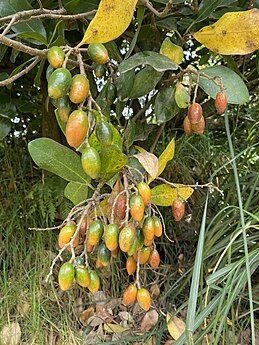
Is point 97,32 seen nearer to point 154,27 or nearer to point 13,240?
point 154,27

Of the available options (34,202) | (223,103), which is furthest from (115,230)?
(34,202)

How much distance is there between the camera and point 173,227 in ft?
4.18

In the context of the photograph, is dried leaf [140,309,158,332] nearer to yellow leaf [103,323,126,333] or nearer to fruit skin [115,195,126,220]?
yellow leaf [103,323,126,333]

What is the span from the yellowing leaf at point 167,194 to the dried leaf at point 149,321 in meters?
0.44

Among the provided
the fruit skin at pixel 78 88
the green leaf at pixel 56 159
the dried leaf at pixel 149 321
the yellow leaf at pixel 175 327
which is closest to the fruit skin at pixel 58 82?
the fruit skin at pixel 78 88

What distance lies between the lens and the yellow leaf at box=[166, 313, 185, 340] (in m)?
0.95

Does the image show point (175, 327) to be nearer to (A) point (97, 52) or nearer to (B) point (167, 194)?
(B) point (167, 194)

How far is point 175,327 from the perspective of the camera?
97 cm

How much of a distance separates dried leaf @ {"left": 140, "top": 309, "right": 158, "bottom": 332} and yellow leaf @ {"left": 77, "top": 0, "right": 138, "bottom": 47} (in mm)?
716

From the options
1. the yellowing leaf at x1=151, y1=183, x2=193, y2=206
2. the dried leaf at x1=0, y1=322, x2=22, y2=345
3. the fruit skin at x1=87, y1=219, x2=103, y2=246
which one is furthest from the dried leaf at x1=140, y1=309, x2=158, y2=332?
the fruit skin at x1=87, y1=219, x2=103, y2=246

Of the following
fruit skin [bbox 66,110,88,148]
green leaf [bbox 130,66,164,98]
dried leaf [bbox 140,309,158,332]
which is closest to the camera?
fruit skin [bbox 66,110,88,148]

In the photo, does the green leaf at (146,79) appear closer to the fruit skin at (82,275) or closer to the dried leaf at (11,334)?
the fruit skin at (82,275)

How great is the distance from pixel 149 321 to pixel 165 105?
21.6 inches

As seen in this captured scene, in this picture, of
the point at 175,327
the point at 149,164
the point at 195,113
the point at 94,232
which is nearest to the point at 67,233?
the point at 94,232
